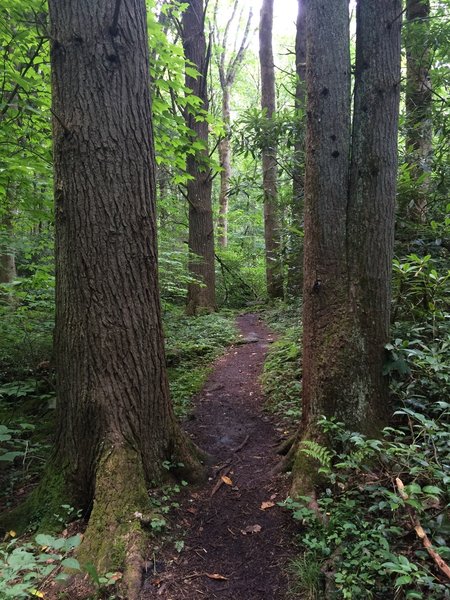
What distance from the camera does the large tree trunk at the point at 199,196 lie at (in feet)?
31.9

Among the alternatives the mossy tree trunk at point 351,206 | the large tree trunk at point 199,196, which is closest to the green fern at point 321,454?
the mossy tree trunk at point 351,206

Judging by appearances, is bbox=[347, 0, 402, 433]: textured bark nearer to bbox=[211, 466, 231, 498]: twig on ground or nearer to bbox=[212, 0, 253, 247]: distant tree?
bbox=[211, 466, 231, 498]: twig on ground

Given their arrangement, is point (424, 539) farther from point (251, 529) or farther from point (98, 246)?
point (98, 246)

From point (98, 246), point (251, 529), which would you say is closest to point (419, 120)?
point (98, 246)

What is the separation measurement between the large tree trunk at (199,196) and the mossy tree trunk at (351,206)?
653 cm

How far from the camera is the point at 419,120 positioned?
19.4 ft

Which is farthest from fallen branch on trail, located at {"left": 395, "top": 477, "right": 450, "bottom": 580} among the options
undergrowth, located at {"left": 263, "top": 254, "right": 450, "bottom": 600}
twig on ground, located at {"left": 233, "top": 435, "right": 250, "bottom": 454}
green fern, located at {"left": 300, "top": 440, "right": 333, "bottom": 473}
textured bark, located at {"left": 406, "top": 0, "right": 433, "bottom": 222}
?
textured bark, located at {"left": 406, "top": 0, "right": 433, "bottom": 222}

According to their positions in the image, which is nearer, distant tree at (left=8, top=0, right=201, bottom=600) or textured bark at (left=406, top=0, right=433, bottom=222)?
distant tree at (left=8, top=0, right=201, bottom=600)

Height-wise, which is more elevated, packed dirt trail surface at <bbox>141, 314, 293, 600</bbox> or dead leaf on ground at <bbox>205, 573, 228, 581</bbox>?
packed dirt trail surface at <bbox>141, 314, 293, 600</bbox>

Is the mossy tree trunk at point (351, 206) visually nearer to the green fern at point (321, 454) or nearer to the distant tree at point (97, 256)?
the green fern at point (321, 454)

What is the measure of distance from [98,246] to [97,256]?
0.08 metres

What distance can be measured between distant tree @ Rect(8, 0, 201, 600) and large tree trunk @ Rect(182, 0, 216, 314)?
6637mm

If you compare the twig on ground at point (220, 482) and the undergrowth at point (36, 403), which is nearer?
the undergrowth at point (36, 403)

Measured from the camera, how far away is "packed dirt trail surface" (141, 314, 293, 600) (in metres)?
2.45
